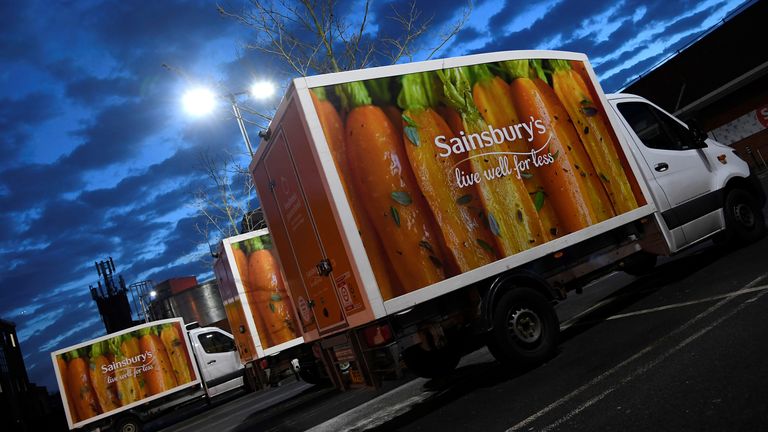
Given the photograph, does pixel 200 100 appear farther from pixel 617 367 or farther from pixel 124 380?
pixel 617 367

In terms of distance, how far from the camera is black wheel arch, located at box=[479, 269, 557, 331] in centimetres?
488

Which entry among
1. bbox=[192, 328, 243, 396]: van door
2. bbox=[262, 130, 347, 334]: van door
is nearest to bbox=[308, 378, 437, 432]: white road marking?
bbox=[262, 130, 347, 334]: van door

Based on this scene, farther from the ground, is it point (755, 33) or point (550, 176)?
point (755, 33)

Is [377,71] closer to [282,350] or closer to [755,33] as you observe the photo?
[282,350]

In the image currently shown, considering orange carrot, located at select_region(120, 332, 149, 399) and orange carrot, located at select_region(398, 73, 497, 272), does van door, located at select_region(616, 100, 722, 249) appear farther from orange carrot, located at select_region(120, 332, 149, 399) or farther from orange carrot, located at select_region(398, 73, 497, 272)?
orange carrot, located at select_region(120, 332, 149, 399)

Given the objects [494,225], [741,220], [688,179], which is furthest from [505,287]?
[741,220]

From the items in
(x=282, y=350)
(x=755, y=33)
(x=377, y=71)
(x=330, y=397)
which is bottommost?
(x=330, y=397)

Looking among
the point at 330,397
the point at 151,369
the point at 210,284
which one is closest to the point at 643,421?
the point at 330,397

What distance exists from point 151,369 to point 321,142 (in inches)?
446

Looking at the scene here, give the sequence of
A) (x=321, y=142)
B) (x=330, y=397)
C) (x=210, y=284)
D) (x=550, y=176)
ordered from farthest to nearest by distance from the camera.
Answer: (x=210, y=284), (x=330, y=397), (x=550, y=176), (x=321, y=142)

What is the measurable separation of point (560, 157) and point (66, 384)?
12.9 metres

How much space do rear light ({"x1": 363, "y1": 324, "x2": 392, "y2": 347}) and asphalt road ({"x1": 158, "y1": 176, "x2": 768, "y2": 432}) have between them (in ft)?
3.06

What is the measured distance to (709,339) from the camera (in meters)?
4.28

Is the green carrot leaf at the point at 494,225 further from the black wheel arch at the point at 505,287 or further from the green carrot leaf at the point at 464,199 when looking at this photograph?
the black wheel arch at the point at 505,287
